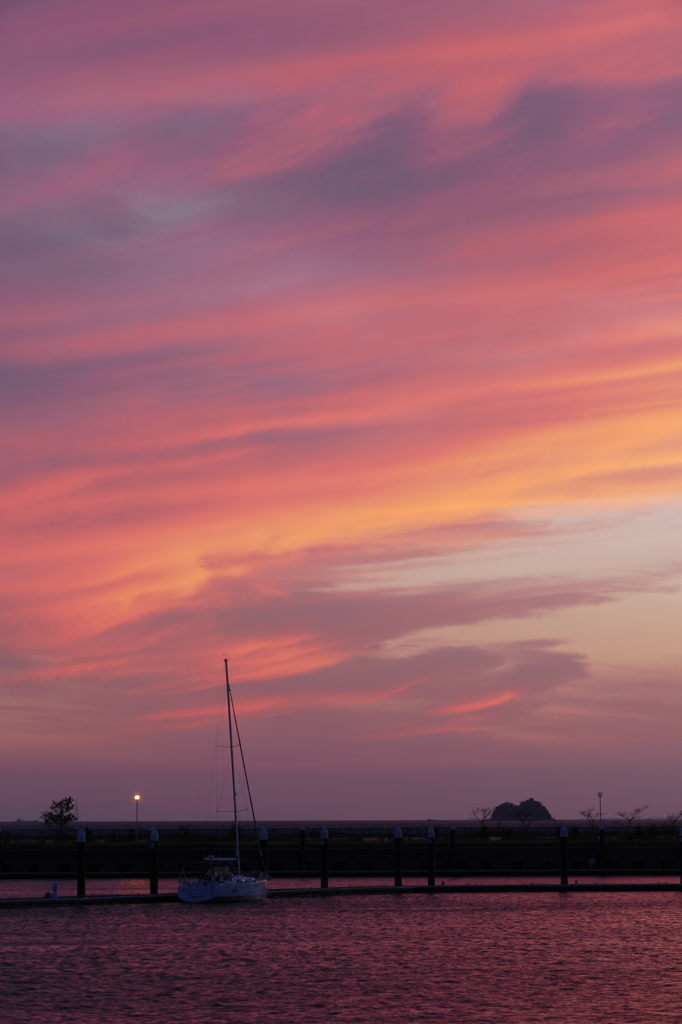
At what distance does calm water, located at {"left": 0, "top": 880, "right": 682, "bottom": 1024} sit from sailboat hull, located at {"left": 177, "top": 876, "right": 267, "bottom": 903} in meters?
1.04

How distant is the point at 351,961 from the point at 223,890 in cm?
1710

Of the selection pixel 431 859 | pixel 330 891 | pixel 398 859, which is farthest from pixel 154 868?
pixel 431 859

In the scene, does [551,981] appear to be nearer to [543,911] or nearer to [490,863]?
[543,911]

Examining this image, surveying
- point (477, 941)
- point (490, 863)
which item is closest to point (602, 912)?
point (477, 941)

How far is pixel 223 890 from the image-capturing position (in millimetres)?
70312

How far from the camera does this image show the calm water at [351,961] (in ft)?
144

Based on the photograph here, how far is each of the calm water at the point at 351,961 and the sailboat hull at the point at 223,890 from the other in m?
1.04

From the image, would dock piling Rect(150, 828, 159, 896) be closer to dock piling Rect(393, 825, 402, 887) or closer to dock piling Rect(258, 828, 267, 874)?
dock piling Rect(258, 828, 267, 874)

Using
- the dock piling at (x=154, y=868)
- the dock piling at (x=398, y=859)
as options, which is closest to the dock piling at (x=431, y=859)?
the dock piling at (x=398, y=859)

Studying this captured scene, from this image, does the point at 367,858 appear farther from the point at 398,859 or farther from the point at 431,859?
the point at 398,859

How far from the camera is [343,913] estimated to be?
7194 centimetres

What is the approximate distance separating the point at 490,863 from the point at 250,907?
23.3m

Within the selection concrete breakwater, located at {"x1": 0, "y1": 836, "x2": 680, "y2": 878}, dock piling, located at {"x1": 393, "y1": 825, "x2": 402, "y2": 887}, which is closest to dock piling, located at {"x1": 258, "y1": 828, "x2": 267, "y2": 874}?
concrete breakwater, located at {"x1": 0, "y1": 836, "x2": 680, "y2": 878}

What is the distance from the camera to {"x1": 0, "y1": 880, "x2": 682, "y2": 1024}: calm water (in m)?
43.9
